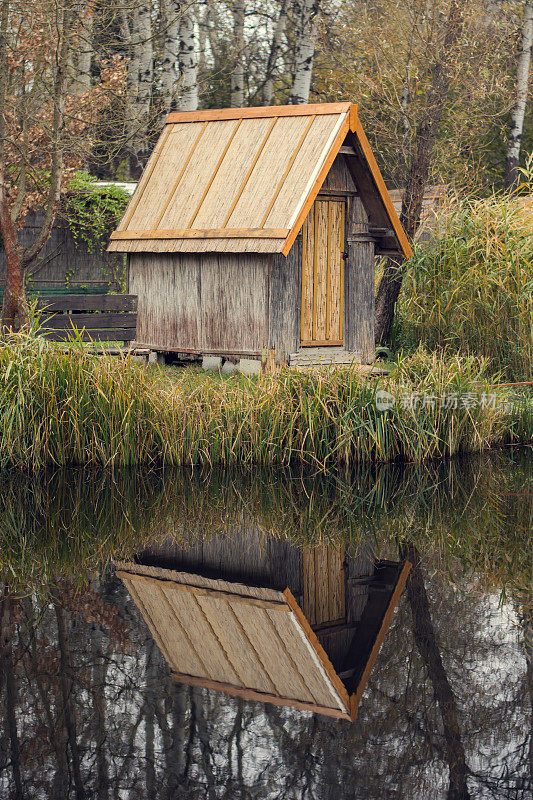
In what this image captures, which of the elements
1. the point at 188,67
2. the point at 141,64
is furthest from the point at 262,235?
the point at 141,64

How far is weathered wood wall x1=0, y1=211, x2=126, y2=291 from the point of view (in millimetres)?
17266

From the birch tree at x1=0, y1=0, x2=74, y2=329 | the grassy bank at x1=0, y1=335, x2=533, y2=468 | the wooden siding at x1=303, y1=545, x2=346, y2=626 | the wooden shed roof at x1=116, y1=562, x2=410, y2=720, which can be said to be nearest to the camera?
the wooden shed roof at x1=116, y1=562, x2=410, y2=720

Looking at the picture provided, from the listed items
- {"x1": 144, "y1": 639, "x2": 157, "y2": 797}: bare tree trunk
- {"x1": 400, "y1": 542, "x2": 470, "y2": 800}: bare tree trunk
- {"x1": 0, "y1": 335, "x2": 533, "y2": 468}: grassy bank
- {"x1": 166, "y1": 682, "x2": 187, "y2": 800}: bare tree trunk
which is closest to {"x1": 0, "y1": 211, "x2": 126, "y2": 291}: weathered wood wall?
{"x1": 0, "y1": 335, "x2": 533, "y2": 468}: grassy bank

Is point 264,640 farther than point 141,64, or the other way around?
point 141,64

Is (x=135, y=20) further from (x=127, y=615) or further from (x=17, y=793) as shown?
(x=17, y=793)

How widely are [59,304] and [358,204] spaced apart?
4406 mm

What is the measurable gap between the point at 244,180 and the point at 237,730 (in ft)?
32.5

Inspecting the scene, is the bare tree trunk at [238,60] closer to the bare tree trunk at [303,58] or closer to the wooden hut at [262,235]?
the bare tree trunk at [303,58]

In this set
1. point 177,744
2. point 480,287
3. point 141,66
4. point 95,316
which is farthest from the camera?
point 141,66

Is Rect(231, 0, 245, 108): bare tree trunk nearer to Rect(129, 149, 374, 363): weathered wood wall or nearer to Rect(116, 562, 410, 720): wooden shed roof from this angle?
Rect(129, 149, 374, 363): weathered wood wall

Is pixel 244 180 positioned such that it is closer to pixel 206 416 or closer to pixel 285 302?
pixel 285 302

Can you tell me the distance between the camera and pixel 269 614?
6.56 metres

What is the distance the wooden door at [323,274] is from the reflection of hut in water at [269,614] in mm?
5810

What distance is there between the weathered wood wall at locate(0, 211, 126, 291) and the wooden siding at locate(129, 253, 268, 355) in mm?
2445
